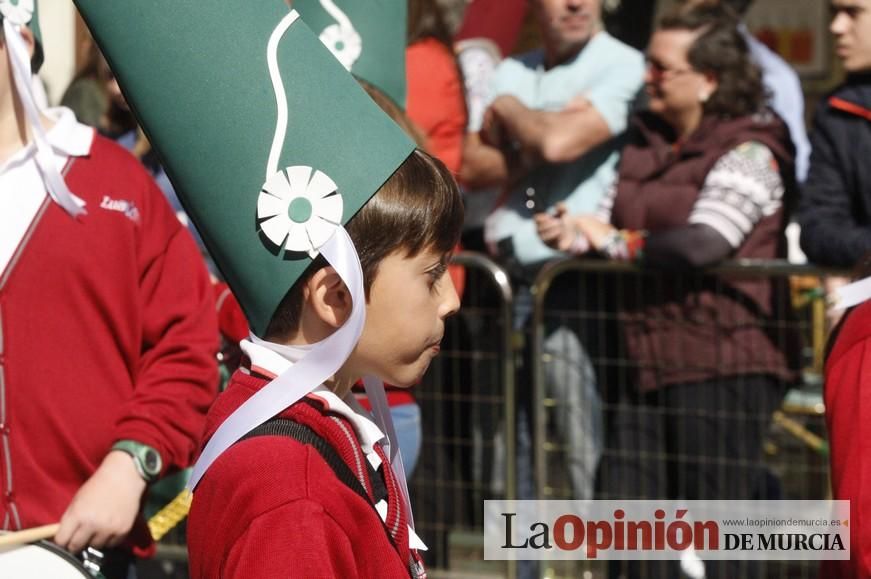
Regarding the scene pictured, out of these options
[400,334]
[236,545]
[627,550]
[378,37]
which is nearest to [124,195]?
[378,37]

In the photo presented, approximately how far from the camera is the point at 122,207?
3.24 metres

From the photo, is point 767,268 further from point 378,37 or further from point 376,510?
point 376,510

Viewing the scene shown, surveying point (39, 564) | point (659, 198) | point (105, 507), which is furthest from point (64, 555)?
point (659, 198)

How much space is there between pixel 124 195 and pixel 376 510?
1.37 meters

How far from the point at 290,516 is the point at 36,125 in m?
1.51

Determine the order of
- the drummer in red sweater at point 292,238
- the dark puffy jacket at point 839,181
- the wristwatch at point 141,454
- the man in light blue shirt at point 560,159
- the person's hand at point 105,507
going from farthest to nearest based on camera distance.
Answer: the man in light blue shirt at point 560,159 < the dark puffy jacket at point 839,181 < the wristwatch at point 141,454 < the person's hand at point 105,507 < the drummer in red sweater at point 292,238

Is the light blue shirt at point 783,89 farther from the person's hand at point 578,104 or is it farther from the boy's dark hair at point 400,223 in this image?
the boy's dark hair at point 400,223

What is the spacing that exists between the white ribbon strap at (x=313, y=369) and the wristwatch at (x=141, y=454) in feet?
3.22

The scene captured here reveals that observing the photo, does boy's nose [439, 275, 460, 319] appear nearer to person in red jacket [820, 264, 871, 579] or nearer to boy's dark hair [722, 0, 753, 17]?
person in red jacket [820, 264, 871, 579]

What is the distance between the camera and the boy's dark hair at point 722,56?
475 cm

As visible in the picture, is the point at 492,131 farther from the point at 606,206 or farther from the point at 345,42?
the point at 345,42

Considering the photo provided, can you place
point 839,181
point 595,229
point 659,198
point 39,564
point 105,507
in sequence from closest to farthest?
point 39,564 → point 105,507 → point 839,181 → point 659,198 → point 595,229

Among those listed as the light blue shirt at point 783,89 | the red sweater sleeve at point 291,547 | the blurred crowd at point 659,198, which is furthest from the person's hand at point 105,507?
the light blue shirt at point 783,89

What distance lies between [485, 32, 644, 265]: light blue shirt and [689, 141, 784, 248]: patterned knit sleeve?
1.68 feet
